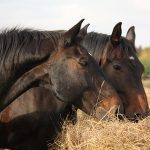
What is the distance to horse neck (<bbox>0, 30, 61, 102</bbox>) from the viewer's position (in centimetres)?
442

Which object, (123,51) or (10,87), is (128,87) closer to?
(123,51)

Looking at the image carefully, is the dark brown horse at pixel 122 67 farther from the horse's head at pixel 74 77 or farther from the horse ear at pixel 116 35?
the horse's head at pixel 74 77

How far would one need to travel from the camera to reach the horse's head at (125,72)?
5.20 metres

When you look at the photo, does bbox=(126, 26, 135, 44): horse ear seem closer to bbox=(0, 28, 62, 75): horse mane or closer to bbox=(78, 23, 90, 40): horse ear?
bbox=(78, 23, 90, 40): horse ear

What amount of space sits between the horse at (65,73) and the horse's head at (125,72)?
0.79m

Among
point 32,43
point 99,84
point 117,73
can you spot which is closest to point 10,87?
point 32,43

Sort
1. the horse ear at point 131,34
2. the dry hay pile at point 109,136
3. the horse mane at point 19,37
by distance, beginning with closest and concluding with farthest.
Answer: the dry hay pile at point 109,136
the horse mane at point 19,37
the horse ear at point 131,34

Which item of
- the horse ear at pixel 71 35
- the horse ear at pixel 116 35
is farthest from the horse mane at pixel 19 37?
the horse ear at pixel 116 35

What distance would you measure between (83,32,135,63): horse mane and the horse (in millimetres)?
1077

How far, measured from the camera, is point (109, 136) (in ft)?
14.5

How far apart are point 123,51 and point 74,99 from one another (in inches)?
54.1

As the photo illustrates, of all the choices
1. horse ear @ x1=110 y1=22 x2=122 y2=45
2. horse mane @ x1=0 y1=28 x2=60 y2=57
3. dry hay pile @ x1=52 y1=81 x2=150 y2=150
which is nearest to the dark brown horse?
horse ear @ x1=110 y1=22 x2=122 y2=45

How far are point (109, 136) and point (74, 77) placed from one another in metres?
0.74

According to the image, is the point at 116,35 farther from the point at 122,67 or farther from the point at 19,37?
the point at 19,37
